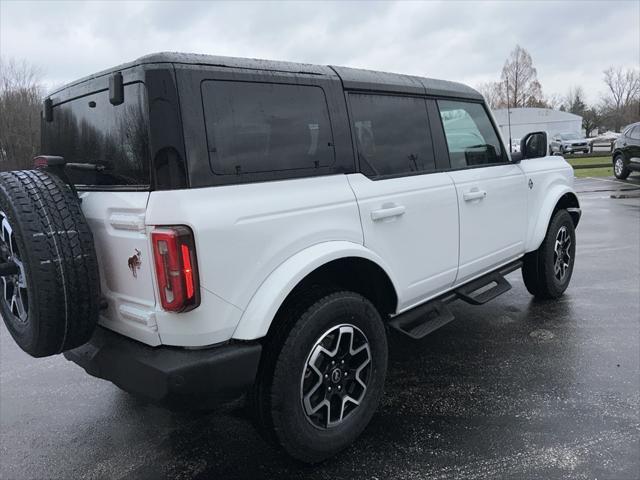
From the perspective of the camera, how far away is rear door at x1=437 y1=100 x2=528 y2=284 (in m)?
3.62

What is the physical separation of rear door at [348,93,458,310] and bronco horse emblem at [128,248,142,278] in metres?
1.19

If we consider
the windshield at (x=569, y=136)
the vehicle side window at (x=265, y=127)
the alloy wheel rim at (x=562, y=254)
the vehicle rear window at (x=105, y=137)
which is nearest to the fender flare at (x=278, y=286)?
the vehicle side window at (x=265, y=127)

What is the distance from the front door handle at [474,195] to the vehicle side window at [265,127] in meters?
1.26

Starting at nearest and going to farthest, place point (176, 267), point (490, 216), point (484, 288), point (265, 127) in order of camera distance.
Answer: point (176, 267), point (265, 127), point (490, 216), point (484, 288)

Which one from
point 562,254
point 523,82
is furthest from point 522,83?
point 562,254

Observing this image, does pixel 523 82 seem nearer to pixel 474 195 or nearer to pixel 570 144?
pixel 570 144

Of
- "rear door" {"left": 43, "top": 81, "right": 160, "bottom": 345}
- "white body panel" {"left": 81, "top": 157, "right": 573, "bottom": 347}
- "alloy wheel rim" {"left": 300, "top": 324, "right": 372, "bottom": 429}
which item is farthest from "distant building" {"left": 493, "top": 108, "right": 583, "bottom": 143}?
"rear door" {"left": 43, "top": 81, "right": 160, "bottom": 345}

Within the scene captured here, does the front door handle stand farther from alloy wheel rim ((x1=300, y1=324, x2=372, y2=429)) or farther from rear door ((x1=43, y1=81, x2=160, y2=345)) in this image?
rear door ((x1=43, y1=81, x2=160, y2=345))

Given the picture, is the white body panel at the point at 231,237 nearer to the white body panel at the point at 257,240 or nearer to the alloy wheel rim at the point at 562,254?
the white body panel at the point at 257,240

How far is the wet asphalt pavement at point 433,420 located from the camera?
2.59 metres

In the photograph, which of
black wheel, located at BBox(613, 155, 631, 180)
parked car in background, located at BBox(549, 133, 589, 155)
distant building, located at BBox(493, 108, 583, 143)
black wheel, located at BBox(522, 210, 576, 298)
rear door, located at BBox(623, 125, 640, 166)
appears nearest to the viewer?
black wheel, located at BBox(522, 210, 576, 298)

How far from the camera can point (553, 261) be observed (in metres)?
4.83

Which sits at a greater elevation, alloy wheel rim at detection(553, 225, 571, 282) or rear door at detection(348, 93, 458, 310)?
rear door at detection(348, 93, 458, 310)

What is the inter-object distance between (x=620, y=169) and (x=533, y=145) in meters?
14.6
